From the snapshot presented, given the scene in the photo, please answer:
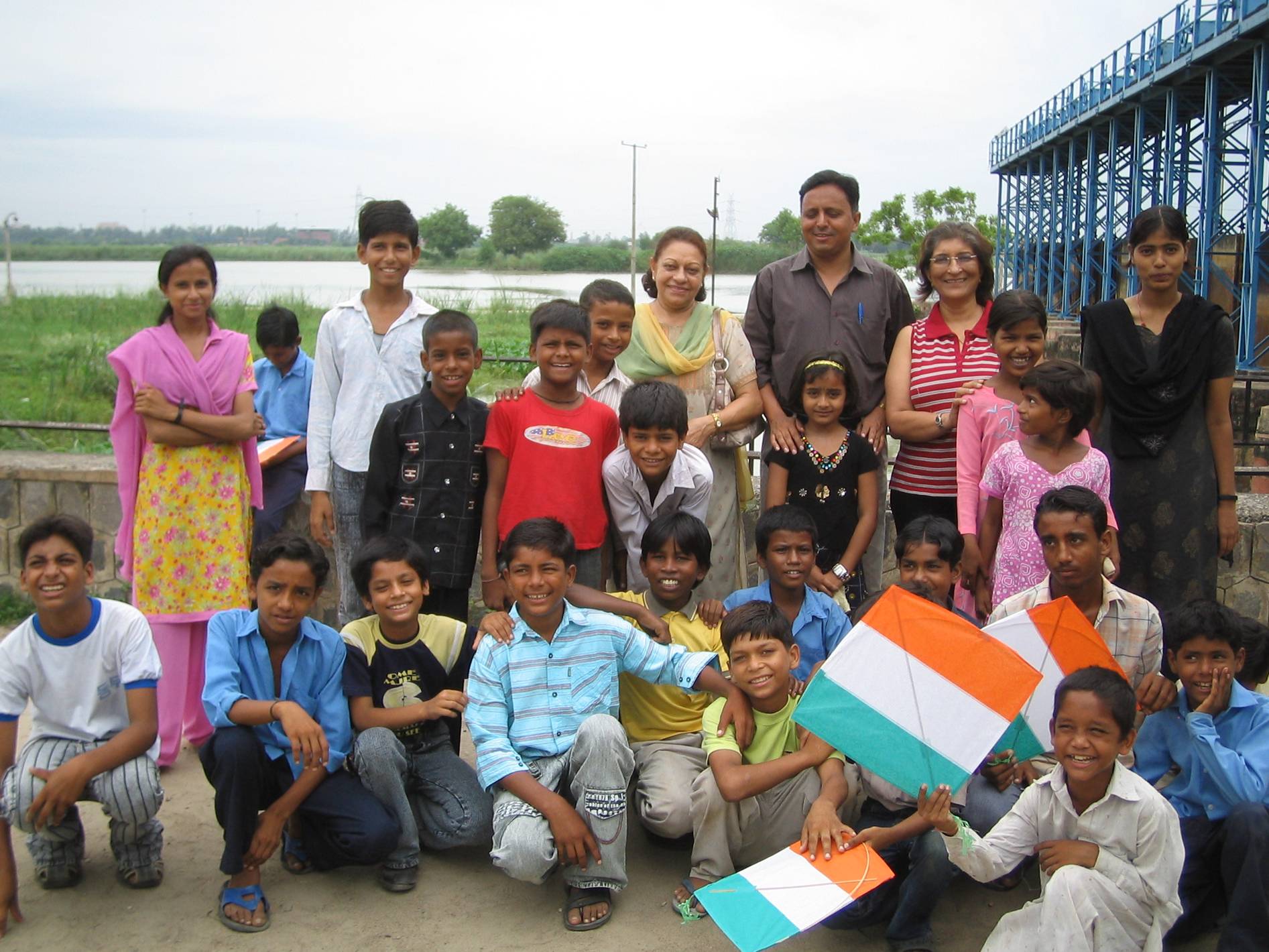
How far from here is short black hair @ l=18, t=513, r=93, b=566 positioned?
3107 millimetres

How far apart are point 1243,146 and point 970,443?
19397 mm

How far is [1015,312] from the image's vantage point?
381 cm

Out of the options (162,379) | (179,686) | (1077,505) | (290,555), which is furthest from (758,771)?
(162,379)

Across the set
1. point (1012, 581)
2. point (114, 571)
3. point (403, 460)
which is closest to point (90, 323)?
point (114, 571)

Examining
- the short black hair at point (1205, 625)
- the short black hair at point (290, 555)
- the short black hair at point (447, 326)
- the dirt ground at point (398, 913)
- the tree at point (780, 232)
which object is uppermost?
the tree at point (780, 232)

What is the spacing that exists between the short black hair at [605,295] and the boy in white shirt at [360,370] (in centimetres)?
67

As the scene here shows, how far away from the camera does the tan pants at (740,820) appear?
314 centimetres

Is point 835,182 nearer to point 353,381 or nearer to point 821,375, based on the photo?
point 821,375

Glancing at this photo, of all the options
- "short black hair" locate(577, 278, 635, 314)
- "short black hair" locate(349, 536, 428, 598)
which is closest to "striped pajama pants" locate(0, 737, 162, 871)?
"short black hair" locate(349, 536, 428, 598)

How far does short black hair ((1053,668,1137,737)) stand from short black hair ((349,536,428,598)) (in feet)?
6.54

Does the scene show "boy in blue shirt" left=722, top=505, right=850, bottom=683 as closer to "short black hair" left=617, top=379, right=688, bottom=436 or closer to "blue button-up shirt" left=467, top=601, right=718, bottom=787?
"blue button-up shirt" left=467, top=601, right=718, bottom=787

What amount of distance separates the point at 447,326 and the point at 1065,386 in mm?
2124

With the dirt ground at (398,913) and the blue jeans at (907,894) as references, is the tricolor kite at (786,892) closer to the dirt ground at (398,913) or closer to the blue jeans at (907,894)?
the blue jeans at (907,894)

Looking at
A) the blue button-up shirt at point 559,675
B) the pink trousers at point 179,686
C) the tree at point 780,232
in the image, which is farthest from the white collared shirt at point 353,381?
the tree at point 780,232
